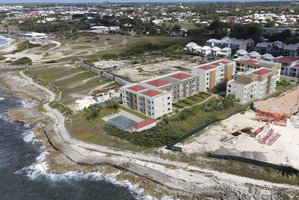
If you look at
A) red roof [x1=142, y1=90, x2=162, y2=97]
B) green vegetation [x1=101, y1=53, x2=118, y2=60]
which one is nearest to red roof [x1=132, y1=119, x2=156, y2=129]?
red roof [x1=142, y1=90, x2=162, y2=97]

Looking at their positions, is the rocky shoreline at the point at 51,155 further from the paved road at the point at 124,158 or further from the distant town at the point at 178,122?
the paved road at the point at 124,158

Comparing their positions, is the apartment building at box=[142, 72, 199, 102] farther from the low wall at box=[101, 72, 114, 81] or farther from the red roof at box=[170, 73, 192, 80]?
the low wall at box=[101, 72, 114, 81]

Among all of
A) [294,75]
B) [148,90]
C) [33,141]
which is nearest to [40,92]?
[33,141]

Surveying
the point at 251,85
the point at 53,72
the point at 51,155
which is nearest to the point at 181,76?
the point at 251,85

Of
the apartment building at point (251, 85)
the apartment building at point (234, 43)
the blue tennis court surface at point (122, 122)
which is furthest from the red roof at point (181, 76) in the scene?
the apartment building at point (234, 43)

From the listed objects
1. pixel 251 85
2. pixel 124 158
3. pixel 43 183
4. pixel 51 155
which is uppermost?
pixel 251 85

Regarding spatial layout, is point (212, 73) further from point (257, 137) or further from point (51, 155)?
point (51, 155)
